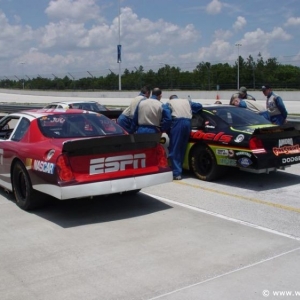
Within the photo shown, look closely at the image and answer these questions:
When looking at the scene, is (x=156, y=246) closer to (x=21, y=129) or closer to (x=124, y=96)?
(x=21, y=129)

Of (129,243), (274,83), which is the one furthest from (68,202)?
(274,83)

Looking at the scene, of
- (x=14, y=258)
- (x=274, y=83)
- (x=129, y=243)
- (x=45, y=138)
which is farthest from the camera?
(x=274, y=83)

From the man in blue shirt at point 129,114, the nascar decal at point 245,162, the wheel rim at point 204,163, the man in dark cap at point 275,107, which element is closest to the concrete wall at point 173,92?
the man in dark cap at point 275,107

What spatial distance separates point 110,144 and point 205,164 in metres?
2.99

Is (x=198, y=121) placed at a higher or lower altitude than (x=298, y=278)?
higher

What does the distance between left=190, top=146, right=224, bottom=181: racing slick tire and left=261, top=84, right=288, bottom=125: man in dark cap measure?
3056 millimetres

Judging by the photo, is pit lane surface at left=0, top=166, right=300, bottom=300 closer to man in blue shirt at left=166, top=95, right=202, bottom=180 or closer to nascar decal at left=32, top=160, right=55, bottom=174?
nascar decal at left=32, top=160, right=55, bottom=174

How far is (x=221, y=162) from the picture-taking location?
8.27 m

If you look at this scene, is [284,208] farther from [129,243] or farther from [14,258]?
[14,258]

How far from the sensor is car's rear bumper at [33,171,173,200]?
5.81 meters

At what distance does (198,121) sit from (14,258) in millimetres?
4959

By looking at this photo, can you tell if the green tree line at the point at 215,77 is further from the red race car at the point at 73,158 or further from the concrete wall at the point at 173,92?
the red race car at the point at 73,158

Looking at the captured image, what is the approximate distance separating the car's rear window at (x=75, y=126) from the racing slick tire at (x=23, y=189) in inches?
25.5

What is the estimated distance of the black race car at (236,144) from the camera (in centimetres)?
782
